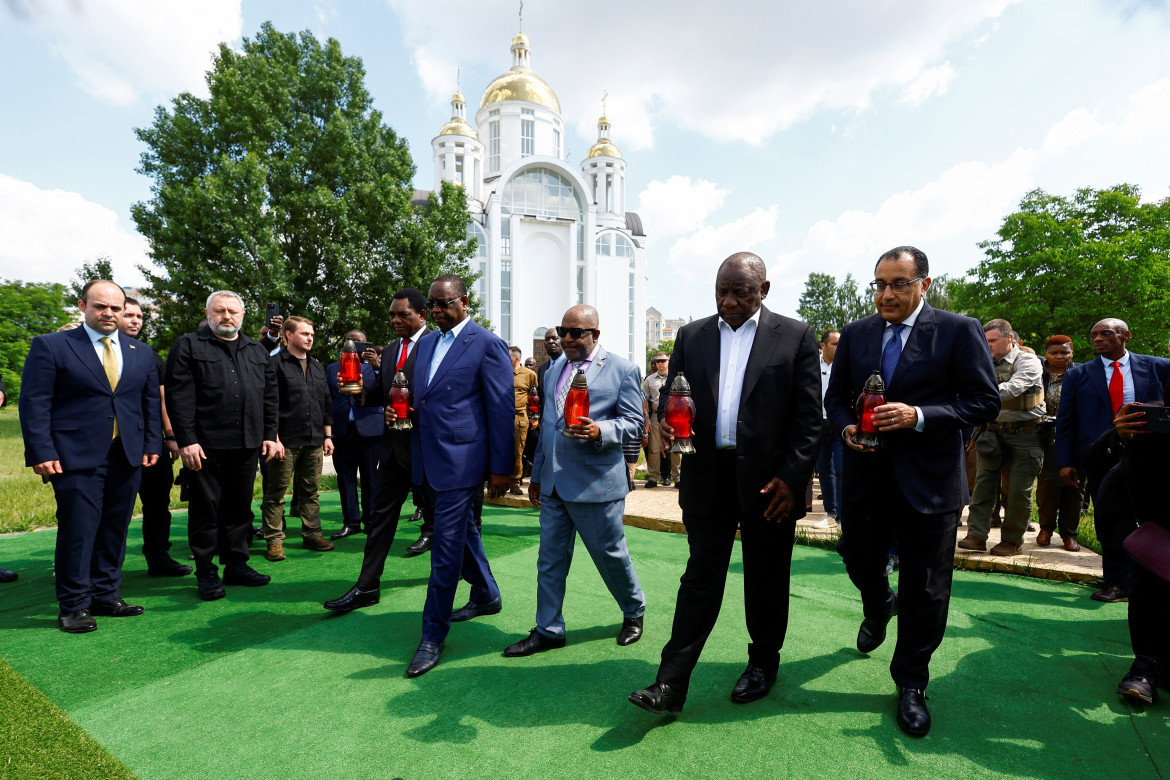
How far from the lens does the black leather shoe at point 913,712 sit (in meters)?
2.68

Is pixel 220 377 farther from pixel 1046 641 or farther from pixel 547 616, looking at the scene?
pixel 1046 641

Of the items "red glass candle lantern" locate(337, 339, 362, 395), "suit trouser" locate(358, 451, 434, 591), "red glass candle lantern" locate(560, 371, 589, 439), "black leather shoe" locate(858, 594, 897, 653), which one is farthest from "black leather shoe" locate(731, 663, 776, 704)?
"red glass candle lantern" locate(337, 339, 362, 395)

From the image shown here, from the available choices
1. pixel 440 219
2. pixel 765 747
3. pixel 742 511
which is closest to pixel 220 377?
pixel 742 511

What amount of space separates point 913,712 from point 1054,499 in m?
4.58

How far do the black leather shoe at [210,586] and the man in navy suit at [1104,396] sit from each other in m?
6.59

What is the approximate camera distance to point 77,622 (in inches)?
154

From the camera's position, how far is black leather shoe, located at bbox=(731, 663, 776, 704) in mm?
2939

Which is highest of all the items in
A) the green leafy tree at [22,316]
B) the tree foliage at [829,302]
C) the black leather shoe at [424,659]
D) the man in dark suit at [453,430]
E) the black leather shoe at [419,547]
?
the tree foliage at [829,302]

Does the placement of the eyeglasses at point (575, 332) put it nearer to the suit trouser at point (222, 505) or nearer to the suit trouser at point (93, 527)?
the suit trouser at point (222, 505)

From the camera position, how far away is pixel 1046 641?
147 inches

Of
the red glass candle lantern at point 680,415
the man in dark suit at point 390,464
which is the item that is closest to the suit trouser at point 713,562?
the red glass candle lantern at point 680,415

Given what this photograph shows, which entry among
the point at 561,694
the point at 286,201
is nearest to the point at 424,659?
the point at 561,694

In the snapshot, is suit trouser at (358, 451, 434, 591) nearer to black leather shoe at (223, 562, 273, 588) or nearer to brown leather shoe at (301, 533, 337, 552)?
black leather shoe at (223, 562, 273, 588)

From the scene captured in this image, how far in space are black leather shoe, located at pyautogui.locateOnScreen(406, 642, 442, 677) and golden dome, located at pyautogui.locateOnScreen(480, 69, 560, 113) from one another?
53.0 metres
